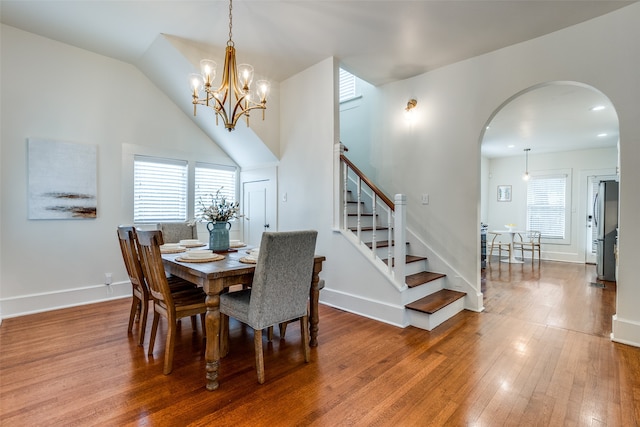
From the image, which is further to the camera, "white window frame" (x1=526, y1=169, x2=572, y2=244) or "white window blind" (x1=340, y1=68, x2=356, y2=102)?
"white window frame" (x1=526, y1=169, x2=572, y2=244)

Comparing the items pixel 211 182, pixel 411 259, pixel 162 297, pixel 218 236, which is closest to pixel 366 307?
pixel 411 259

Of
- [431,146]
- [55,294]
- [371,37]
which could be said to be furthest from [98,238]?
[431,146]

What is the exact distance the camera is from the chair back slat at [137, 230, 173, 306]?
2.09m

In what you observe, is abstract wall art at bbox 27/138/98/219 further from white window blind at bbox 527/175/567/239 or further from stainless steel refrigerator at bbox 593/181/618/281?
white window blind at bbox 527/175/567/239

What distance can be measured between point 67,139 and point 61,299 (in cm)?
186

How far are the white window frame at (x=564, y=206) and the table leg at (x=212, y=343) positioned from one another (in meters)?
8.31

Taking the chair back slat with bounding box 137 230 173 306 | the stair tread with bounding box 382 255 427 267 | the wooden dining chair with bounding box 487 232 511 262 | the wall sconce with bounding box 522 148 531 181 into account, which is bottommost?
the wooden dining chair with bounding box 487 232 511 262

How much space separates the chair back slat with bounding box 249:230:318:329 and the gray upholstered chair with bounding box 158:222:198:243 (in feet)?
6.54

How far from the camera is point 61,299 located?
348 centimetres

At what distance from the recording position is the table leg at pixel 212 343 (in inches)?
76.3

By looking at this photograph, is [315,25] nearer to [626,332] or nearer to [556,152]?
[626,332]

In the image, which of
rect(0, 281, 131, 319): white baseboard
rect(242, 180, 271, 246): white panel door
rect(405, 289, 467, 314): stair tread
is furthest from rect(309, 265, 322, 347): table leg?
rect(0, 281, 131, 319): white baseboard

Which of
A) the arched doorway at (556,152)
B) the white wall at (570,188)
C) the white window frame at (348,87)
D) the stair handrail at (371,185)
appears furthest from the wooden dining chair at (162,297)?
the white wall at (570,188)

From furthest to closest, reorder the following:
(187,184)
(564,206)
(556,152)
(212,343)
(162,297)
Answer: (556,152) → (564,206) → (187,184) → (162,297) → (212,343)
